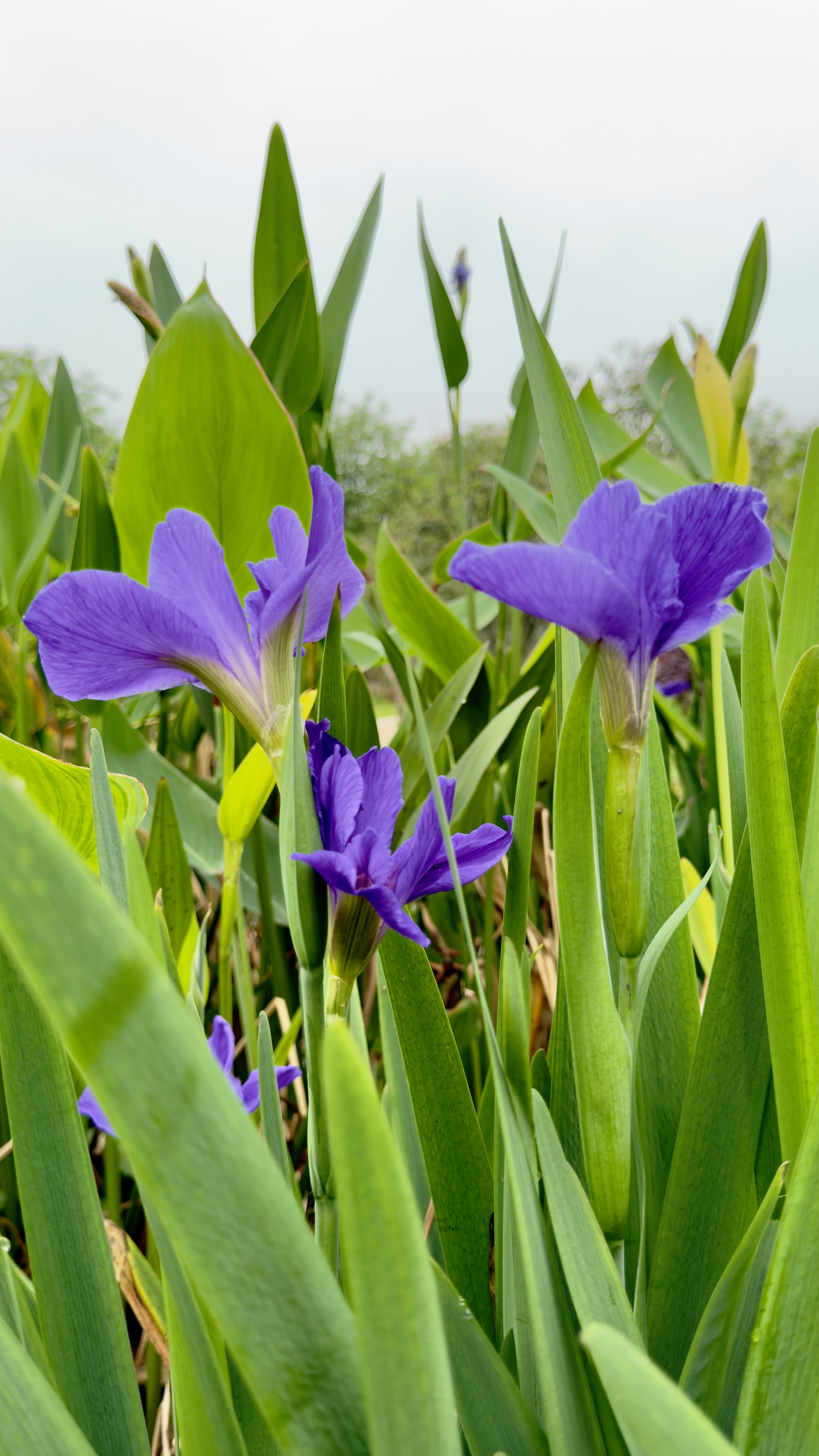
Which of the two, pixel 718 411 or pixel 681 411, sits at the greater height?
pixel 681 411

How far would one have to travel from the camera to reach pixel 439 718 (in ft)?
1.46

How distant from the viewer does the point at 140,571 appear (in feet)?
1.67

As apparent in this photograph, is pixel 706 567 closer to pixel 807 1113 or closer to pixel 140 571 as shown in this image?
pixel 807 1113

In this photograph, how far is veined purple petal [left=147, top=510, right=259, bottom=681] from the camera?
25 cm

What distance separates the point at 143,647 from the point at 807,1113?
0.74 ft

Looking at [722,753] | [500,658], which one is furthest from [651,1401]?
[500,658]

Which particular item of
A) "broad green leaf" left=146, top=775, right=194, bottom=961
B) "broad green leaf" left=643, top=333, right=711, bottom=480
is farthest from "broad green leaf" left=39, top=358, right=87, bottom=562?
"broad green leaf" left=643, top=333, right=711, bottom=480

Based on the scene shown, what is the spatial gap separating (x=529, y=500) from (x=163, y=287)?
378 millimetres

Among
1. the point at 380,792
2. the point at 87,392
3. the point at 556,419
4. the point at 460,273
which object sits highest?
the point at 87,392

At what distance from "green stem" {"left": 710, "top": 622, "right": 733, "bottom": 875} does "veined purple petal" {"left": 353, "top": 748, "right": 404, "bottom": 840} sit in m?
0.17

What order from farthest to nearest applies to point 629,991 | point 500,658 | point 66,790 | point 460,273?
1. point 460,273
2. point 500,658
3. point 66,790
4. point 629,991

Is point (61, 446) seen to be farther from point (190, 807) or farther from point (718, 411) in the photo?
point (718, 411)

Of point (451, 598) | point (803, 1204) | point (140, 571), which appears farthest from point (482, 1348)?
point (451, 598)

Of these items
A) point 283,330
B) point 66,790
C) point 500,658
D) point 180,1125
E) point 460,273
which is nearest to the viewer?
point 180,1125
